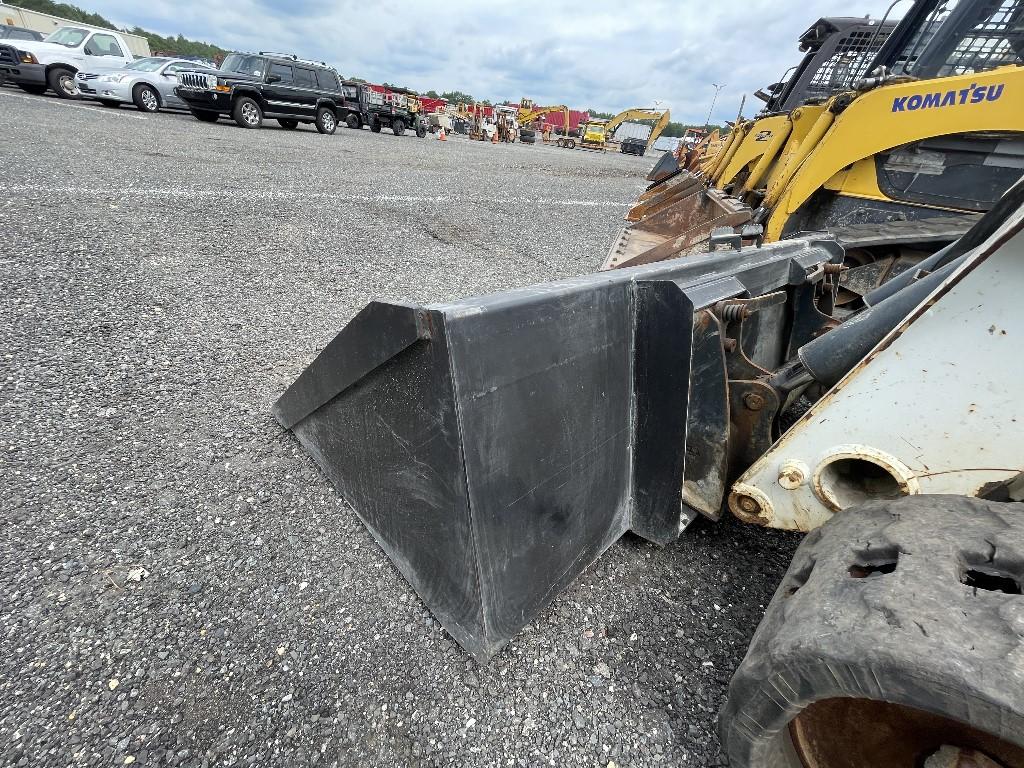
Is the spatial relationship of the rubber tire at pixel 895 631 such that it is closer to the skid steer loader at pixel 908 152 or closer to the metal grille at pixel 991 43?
the skid steer loader at pixel 908 152

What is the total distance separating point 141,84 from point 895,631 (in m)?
18.2

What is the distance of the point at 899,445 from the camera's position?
110 centimetres

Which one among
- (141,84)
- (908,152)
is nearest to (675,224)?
(908,152)

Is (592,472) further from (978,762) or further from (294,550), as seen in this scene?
(294,550)

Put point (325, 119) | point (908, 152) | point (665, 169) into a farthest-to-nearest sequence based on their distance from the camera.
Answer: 1. point (325, 119)
2. point (665, 169)
3. point (908, 152)

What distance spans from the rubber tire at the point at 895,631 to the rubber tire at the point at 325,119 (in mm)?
17626

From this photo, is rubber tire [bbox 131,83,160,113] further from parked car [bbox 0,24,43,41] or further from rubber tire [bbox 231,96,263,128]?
parked car [bbox 0,24,43,41]

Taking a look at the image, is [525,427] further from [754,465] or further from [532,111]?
[532,111]

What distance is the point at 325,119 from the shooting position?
50.0 feet

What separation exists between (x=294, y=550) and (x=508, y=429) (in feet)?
3.40

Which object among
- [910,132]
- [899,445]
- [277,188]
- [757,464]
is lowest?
[277,188]

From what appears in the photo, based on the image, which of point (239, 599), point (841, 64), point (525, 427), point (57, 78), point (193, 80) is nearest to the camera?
point (525, 427)

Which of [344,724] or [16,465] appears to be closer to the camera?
[344,724]

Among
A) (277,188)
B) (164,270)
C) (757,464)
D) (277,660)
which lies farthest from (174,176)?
(757,464)
